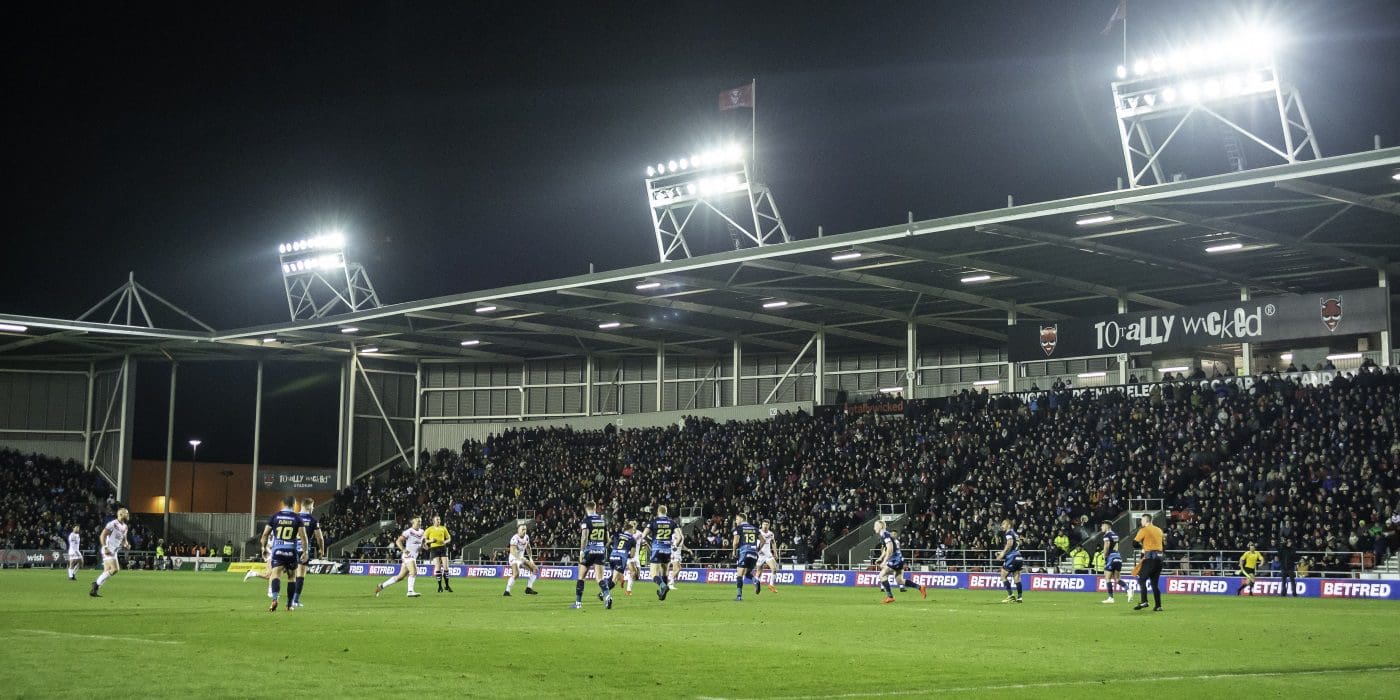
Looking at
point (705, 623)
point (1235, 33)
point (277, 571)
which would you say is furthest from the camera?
point (1235, 33)

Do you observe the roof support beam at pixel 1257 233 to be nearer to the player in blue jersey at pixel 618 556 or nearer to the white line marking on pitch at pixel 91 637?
the player in blue jersey at pixel 618 556

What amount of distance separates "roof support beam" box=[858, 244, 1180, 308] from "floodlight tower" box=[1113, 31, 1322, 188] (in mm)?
7797

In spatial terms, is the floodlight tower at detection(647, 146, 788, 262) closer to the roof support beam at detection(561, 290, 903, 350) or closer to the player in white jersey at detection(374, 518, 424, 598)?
the roof support beam at detection(561, 290, 903, 350)

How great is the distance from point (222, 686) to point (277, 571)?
42.0 ft

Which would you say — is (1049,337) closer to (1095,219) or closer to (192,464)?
(1095,219)

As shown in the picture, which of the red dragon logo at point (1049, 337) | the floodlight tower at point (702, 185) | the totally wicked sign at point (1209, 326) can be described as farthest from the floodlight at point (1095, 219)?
the floodlight tower at point (702, 185)

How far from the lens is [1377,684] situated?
12719mm

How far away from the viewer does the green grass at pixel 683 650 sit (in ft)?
40.2

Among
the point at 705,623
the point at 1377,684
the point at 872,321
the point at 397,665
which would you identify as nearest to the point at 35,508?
the point at 872,321

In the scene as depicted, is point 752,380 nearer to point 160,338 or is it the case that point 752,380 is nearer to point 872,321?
point 872,321

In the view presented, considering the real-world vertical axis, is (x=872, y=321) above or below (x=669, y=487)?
above

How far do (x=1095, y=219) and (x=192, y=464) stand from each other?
54.4m

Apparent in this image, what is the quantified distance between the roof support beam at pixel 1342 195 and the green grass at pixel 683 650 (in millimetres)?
11752

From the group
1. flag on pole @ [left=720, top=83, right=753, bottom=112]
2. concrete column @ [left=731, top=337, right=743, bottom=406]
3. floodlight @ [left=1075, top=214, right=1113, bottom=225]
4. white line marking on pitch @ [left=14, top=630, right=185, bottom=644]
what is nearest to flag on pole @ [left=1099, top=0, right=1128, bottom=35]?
floodlight @ [left=1075, top=214, right=1113, bottom=225]
